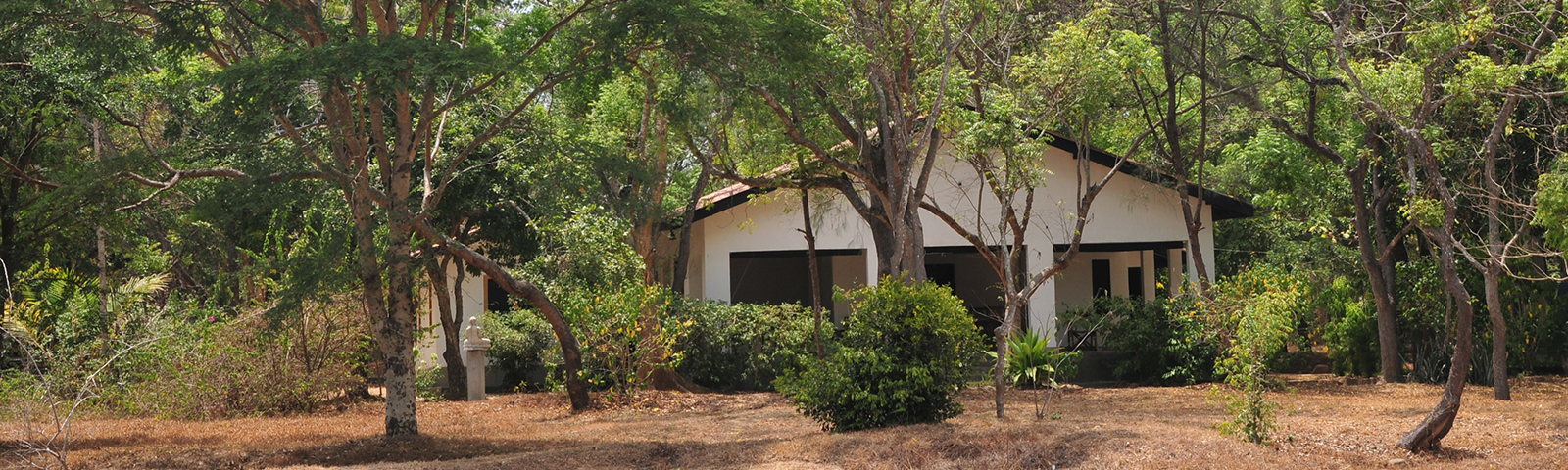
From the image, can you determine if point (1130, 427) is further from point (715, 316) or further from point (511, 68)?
point (715, 316)

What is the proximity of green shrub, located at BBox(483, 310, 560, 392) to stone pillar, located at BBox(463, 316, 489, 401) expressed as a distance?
56.1 inches

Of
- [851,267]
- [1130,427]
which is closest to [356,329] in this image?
[1130,427]

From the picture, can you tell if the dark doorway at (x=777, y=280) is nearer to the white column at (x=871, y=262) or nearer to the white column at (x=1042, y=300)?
the white column at (x=871, y=262)

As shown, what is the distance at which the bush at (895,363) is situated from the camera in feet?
34.4

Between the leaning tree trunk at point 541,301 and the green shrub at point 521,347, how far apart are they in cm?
296

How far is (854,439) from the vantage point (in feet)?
33.0

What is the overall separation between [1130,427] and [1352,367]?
9343 mm

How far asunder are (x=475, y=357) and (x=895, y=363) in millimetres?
→ 7634

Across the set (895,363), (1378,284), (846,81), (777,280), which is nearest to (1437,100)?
(895,363)

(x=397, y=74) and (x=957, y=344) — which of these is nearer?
(x=397, y=74)

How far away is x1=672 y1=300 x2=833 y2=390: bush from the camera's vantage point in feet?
55.5

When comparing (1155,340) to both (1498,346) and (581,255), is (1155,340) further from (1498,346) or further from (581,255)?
(581,255)

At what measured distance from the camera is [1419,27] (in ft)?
35.8

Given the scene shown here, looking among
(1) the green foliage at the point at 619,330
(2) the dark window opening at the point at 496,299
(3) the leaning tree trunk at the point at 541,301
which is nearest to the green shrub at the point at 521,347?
(1) the green foliage at the point at 619,330
